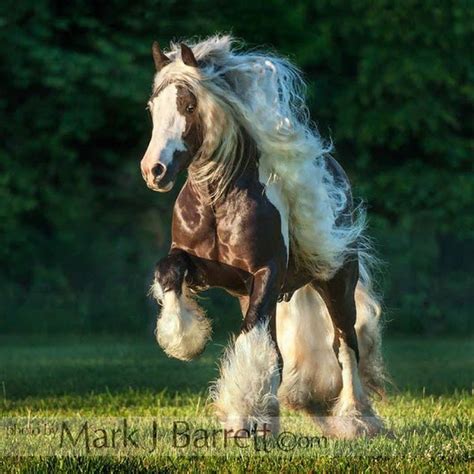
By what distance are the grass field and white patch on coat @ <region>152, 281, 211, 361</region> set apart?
0.43 metres

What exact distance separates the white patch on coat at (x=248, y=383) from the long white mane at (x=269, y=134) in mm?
714

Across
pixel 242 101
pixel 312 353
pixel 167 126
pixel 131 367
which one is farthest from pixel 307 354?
pixel 131 367

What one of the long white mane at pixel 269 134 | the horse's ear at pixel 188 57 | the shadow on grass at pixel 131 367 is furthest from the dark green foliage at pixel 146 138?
the horse's ear at pixel 188 57

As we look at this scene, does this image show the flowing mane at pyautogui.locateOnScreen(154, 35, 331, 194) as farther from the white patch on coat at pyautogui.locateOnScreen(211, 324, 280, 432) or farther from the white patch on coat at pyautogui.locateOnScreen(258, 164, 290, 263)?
the white patch on coat at pyautogui.locateOnScreen(211, 324, 280, 432)

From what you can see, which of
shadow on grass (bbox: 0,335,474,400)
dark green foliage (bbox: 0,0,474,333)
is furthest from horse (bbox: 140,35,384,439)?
dark green foliage (bbox: 0,0,474,333)

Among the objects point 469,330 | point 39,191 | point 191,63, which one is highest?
point 191,63

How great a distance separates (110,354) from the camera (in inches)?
539

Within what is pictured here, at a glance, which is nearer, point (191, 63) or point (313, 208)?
point (191, 63)

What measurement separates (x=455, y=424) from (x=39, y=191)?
10698 mm

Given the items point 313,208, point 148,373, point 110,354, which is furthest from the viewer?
point 110,354

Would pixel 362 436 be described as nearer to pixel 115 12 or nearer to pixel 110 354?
pixel 110 354

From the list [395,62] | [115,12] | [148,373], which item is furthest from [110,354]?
[395,62]

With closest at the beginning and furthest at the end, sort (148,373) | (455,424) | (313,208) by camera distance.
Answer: (313,208) < (455,424) < (148,373)

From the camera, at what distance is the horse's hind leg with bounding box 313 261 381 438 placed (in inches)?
284
